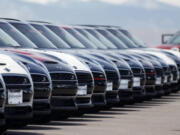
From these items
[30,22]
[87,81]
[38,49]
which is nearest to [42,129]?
[87,81]

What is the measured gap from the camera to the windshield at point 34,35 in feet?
59.0

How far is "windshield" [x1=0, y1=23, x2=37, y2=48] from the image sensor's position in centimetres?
1702

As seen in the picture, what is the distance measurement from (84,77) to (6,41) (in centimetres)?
138

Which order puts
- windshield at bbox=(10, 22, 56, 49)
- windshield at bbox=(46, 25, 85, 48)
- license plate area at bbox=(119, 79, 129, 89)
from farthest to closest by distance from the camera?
1. windshield at bbox=(46, 25, 85, 48)
2. license plate area at bbox=(119, 79, 129, 89)
3. windshield at bbox=(10, 22, 56, 49)

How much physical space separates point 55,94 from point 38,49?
7.27 ft

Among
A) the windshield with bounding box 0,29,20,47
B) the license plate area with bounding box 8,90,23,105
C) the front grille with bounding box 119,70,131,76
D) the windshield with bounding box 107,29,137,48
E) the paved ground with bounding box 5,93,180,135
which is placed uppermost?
the windshield with bounding box 107,29,137,48

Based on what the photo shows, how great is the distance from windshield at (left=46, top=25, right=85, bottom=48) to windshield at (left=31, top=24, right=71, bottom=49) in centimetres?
59

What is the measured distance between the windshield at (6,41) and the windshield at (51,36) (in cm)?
226

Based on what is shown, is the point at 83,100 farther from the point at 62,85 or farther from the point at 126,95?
the point at 126,95

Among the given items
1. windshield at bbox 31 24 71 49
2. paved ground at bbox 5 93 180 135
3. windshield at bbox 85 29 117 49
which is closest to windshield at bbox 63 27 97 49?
windshield at bbox 31 24 71 49

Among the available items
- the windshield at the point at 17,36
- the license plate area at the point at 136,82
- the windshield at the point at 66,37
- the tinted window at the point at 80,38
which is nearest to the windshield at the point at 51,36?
the windshield at the point at 66,37

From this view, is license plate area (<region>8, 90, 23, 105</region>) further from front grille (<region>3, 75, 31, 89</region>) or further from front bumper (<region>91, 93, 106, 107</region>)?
front bumper (<region>91, 93, 106, 107</region>)

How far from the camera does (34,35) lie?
18188mm

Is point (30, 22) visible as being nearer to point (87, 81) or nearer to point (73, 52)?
point (73, 52)
